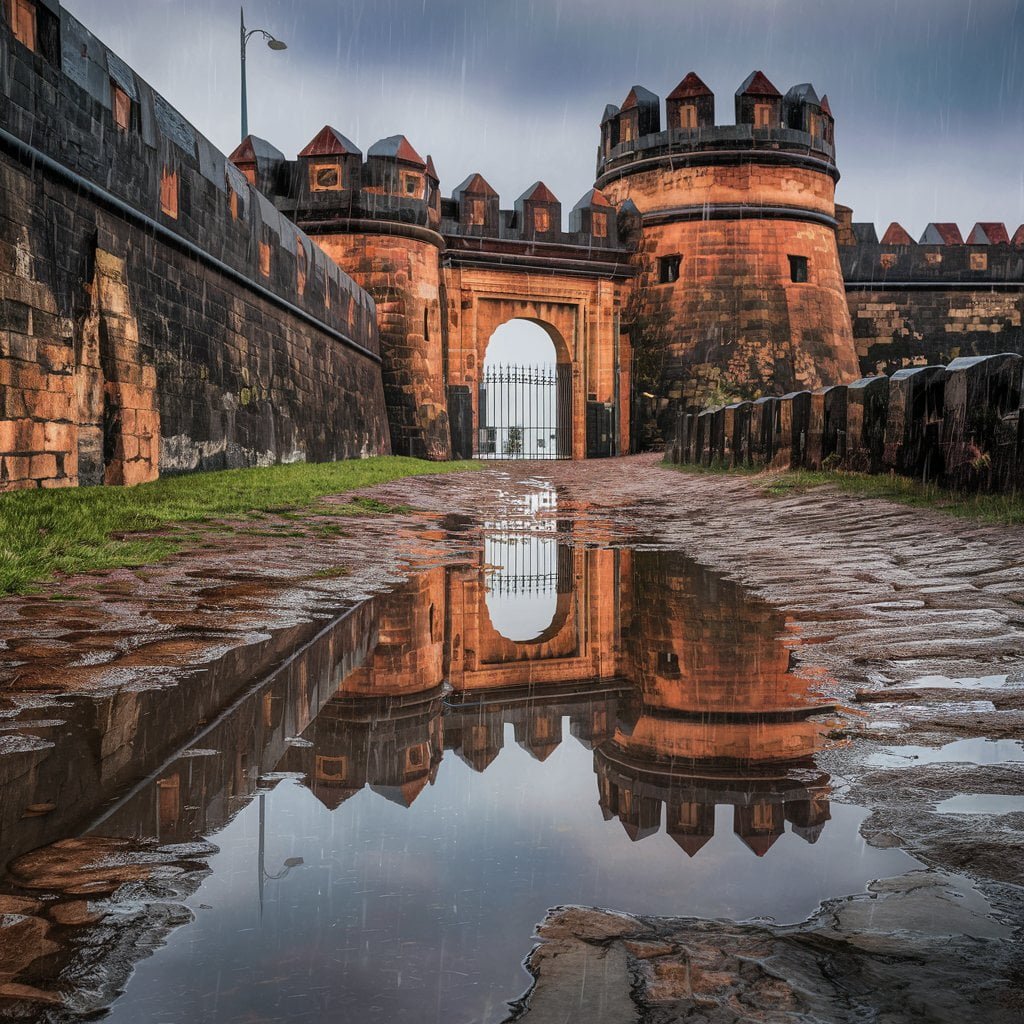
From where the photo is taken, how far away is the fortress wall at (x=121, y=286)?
7266 mm

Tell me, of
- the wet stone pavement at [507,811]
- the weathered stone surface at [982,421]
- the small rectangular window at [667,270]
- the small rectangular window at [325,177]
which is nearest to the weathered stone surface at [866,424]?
the weathered stone surface at [982,421]

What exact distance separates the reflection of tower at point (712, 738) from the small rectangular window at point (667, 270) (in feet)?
89.0

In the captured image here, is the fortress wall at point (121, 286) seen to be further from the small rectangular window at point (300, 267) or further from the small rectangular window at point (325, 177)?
the small rectangular window at point (325, 177)

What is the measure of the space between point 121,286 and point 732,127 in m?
23.0

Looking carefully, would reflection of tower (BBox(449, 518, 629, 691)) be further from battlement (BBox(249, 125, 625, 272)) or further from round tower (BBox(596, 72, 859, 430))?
round tower (BBox(596, 72, 859, 430))

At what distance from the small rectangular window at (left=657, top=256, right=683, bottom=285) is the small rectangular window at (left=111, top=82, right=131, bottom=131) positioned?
22.1m

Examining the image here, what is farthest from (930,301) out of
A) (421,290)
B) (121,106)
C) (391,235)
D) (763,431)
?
(121,106)

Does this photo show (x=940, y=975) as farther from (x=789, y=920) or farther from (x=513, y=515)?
(x=513, y=515)

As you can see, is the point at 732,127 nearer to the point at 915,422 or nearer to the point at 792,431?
the point at 792,431

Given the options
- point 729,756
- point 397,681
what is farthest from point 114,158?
point 729,756

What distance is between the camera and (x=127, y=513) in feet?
21.8

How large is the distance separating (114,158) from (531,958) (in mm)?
9150

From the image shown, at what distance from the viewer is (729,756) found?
6.97 ft

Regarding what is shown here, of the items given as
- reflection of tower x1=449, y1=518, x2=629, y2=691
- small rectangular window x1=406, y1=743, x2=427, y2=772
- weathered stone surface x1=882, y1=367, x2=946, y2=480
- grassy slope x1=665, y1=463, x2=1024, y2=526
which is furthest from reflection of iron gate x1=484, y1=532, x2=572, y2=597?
weathered stone surface x1=882, y1=367, x2=946, y2=480
